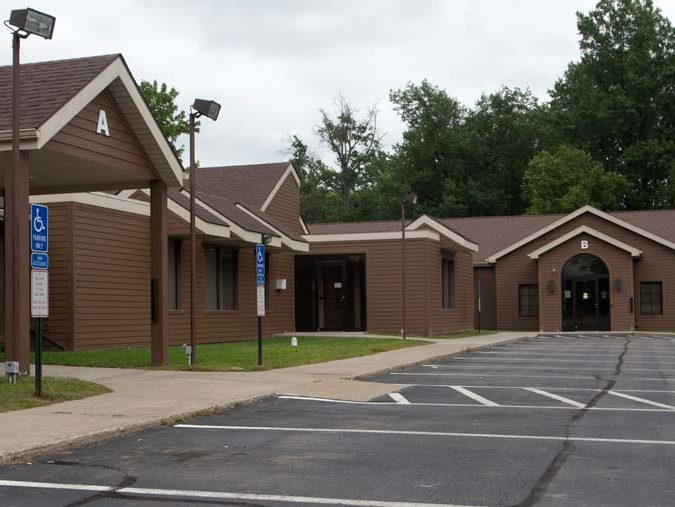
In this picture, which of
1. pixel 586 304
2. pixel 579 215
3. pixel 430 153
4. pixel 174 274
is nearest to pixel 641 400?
pixel 174 274

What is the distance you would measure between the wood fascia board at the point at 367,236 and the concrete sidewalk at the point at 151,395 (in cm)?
1201

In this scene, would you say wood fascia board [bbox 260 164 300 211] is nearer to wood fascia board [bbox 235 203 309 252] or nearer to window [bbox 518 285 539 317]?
wood fascia board [bbox 235 203 309 252]

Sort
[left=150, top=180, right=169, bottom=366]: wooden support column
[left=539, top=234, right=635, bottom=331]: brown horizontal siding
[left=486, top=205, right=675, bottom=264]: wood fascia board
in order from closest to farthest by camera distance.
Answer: [left=150, top=180, right=169, bottom=366]: wooden support column → [left=539, top=234, right=635, bottom=331]: brown horizontal siding → [left=486, top=205, right=675, bottom=264]: wood fascia board

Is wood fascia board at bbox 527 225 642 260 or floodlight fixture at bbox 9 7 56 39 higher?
floodlight fixture at bbox 9 7 56 39

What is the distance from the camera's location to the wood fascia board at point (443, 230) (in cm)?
3400

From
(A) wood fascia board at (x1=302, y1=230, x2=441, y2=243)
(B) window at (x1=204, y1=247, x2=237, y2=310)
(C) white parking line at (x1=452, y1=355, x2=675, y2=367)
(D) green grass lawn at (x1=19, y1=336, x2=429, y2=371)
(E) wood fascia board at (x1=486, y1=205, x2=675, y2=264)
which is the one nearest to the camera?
(D) green grass lawn at (x1=19, y1=336, x2=429, y2=371)

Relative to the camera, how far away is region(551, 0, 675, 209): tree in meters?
66.0

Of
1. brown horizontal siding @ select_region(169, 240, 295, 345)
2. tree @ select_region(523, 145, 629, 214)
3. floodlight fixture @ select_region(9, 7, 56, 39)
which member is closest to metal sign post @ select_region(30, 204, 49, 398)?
floodlight fixture @ select_region(9, 7, 56, 39)

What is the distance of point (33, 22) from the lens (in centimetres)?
1216

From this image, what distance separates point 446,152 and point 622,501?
64751 millimetres

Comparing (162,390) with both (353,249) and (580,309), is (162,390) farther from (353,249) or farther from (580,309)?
(580,309)

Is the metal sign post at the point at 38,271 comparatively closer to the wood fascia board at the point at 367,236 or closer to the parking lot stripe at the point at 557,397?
the parking lot stripe at the point at 557,397

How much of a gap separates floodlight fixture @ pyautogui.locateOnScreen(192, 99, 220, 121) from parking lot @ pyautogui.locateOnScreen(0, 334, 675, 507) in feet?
19.7

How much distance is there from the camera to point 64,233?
20875 millimetres
